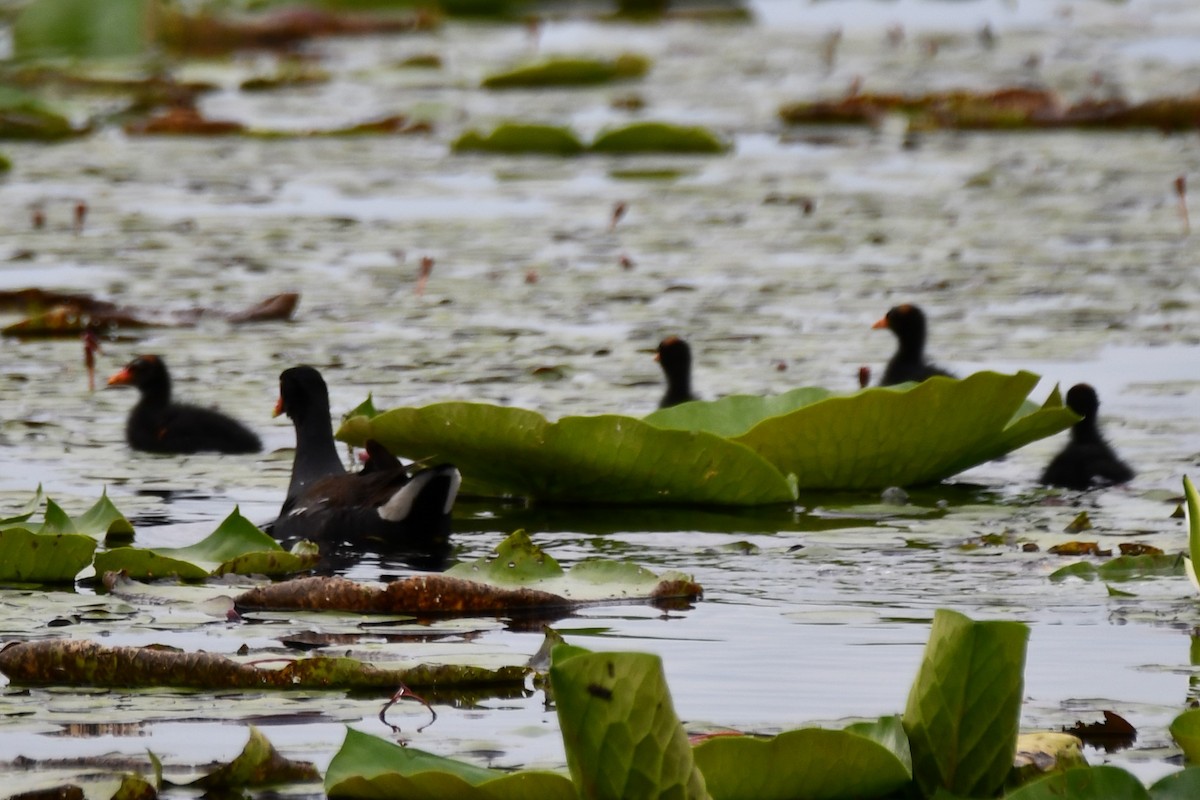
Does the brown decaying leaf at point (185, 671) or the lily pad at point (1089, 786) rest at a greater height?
the lily pad at point (1089, 786)

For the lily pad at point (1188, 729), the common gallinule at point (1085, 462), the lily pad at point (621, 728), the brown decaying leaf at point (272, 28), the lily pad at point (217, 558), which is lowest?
the common gallinule at point (1085, 462)

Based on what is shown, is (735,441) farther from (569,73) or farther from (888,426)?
(569,73)

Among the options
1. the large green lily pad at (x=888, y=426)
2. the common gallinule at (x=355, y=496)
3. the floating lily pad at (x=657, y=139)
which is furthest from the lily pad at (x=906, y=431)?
the floating lily pad at (x=657, y=139)

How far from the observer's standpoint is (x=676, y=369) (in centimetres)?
672

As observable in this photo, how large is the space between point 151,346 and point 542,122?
23.8ft

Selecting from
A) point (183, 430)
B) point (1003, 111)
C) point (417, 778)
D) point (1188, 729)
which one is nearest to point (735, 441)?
point (183, 430)

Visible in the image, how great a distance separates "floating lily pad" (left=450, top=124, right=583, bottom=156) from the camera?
507 inches

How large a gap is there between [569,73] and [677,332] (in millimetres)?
9000

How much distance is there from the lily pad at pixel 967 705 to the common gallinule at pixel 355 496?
231 centimetres

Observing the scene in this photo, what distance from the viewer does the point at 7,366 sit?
7.41m

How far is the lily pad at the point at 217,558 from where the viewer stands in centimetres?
455

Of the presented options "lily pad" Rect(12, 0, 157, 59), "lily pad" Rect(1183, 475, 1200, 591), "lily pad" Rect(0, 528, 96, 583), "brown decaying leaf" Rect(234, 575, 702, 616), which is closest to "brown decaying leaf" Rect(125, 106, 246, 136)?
"lily pad" Rect(12, 0, 157, 59)

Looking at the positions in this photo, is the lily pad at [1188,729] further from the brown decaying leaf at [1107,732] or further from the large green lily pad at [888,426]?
the large green lily pad at [888,426]

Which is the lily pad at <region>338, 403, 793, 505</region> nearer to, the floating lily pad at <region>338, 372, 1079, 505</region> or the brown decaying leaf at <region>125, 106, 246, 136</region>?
the floating lily pad at <region>338, 372, 1079, 505</region>
